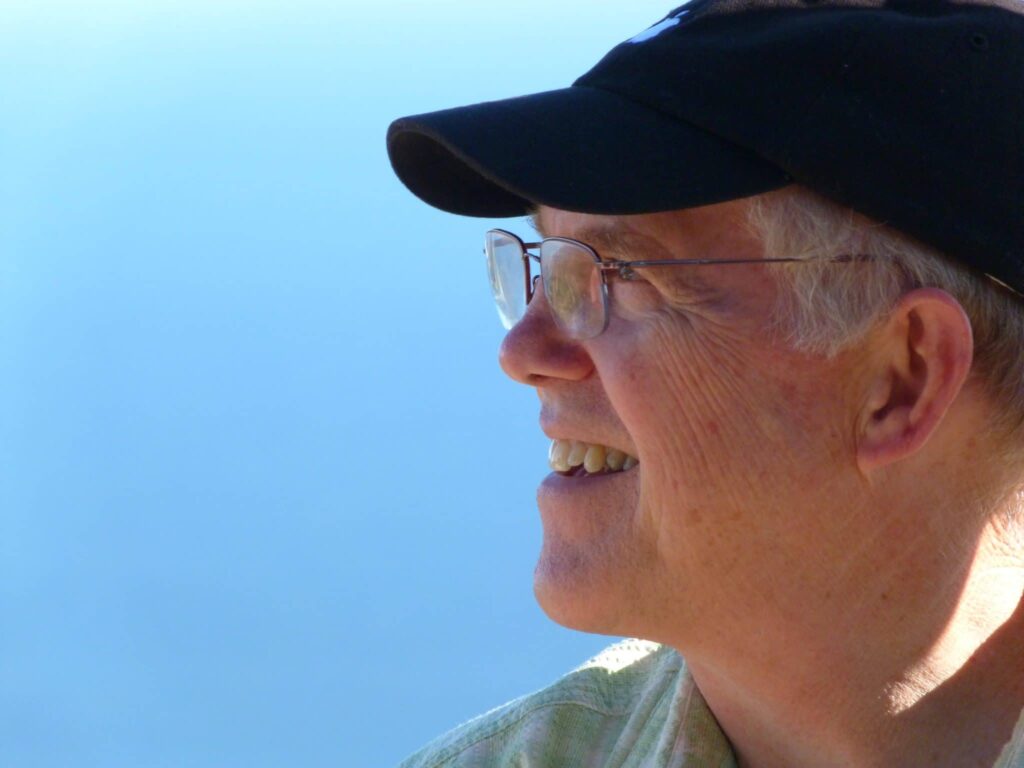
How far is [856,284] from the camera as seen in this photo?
1.25 m

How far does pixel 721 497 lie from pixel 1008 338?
1.07 feet

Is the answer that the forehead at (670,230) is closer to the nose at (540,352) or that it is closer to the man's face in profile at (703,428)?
the man's face in profile at (703,428)

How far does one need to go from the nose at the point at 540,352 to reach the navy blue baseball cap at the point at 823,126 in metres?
0.24

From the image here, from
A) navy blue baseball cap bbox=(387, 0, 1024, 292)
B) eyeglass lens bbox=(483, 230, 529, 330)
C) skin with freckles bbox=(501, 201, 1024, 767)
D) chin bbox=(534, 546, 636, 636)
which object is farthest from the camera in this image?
eyeglass lens bbox=(483, 230, 529, 330)

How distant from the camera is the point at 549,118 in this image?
1.27 metres

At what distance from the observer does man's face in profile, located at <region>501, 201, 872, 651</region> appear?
128 centimetres

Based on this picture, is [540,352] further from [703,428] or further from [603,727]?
[603,727]

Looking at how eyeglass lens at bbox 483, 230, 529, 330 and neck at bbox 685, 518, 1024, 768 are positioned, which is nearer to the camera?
neck at bbox 685, 518, 1024, 768

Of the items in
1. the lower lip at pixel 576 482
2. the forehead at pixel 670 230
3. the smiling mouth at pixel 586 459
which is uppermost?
the forehead at pixel 670 230

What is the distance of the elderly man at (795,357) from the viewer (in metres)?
1.19

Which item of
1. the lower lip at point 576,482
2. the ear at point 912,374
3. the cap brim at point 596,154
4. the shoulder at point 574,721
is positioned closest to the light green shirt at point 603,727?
the shoulder at point 574,721

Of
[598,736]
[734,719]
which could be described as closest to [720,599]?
[734,719]

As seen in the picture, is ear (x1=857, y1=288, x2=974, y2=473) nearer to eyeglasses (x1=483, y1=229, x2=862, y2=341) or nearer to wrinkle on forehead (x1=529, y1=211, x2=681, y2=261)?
eyeglasses (x1=483, y1=229, x2=862, y2=341)

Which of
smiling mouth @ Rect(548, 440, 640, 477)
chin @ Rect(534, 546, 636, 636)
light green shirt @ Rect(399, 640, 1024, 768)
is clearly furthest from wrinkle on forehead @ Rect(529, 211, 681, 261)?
light green shirt @ Rect(399, 640, 1024, 768)
